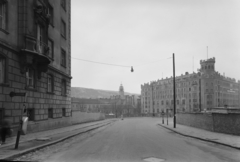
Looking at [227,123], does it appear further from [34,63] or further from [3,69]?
[3,69]

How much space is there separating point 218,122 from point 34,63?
616 inches

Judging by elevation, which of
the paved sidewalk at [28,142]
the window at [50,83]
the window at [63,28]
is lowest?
the paved sidewalk at [28,142]

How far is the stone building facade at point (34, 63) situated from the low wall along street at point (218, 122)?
47.3 feet

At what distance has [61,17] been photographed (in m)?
28.8

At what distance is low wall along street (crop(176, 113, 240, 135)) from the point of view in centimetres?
1817

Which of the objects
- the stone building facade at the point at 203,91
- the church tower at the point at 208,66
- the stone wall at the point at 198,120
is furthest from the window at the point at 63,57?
the church tower at the point at 208,66

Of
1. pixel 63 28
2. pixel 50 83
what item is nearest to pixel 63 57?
pixel 63 28

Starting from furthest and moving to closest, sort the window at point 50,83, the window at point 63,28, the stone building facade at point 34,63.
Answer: the window at point 63,28
the window at point 50,83
the stone building facade at point 34,63

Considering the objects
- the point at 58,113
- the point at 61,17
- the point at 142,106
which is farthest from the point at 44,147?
the point at 142,106

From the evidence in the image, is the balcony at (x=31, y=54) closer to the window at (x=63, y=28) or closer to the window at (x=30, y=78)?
the window at (x=30, y=78)

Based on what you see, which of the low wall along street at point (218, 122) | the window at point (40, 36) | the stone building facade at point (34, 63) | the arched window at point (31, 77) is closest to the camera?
the stone building facade at point (34, 63)

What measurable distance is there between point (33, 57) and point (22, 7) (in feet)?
11.8

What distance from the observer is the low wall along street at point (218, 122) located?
18172mm

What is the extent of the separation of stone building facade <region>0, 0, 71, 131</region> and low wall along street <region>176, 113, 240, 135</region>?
47.3 ft
